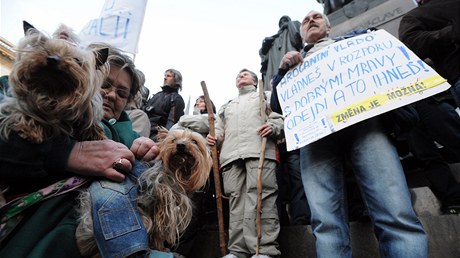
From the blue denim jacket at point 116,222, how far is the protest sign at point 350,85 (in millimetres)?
1134

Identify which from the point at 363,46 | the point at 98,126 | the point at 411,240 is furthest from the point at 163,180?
the point at 363,46

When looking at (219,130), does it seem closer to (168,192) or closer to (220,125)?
(220,125)

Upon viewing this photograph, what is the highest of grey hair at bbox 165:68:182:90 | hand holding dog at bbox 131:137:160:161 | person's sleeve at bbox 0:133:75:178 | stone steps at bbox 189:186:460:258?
grey hair at bbox 165:68:182:90

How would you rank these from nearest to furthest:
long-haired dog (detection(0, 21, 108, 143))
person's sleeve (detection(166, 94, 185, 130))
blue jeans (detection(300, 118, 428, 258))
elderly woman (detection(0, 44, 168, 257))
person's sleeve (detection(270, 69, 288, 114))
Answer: elderly woman (detection(0, 44, 168, 257))
long-haired dog (detection(0, 21, 108, 143))
blue jeans (detection(300, 118, 428, 258))
person's sleeve (detection(270, 69, 288, 114))
person's sleeve (detection(166, 94, 185, 130))

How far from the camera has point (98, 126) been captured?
1244mm

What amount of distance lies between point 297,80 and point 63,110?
161 cm

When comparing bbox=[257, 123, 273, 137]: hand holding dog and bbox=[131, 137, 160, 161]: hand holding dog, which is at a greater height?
bbox=[257, 123, 273, 137]: hand holding dog

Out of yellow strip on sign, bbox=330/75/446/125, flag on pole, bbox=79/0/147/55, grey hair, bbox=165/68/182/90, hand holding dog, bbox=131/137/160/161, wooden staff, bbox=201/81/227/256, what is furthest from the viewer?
grey hair, bbox=165/68/182/90

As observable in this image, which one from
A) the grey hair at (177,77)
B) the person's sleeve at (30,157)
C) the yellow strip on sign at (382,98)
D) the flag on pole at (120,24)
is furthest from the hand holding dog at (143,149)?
the grey hair at (177,77)

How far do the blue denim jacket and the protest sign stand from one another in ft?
3.72

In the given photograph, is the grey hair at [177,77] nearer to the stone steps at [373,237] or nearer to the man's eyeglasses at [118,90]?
the stone steps at [373,237]

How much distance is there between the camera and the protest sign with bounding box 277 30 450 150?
1623 millimetres

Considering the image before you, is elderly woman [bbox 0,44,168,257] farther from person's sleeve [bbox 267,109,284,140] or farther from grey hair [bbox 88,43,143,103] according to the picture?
person's sleeve [bbox 267,109,284,140]

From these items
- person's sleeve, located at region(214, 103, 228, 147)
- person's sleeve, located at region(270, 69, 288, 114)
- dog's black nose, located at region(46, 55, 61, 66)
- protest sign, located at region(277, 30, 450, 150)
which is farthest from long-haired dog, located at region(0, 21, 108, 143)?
person's sleeve, located at region(214, 103, 228, 147)
